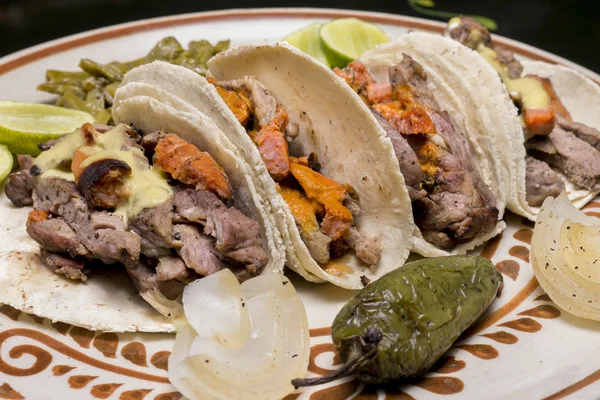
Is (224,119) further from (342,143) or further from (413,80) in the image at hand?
(413,80)

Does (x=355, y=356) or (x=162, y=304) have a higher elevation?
(x=355, y=356)

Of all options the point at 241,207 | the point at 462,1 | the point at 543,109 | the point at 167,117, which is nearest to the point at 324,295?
the point at 241,207

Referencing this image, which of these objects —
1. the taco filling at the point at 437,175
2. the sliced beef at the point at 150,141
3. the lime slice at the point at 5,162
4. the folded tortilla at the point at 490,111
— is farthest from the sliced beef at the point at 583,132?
the lime slice at the point at 5,162

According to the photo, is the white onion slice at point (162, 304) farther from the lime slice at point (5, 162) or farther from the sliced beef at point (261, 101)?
the lime slice at point (5, 162)

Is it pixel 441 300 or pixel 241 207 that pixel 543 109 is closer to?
pixel 441 300

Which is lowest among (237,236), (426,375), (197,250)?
(426,375)

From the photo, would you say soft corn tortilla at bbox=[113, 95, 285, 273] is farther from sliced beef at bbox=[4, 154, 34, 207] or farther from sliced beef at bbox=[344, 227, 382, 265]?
sliced beef at bbox=[4, 154, 34, 207]

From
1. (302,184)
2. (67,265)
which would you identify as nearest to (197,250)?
(302,184)
